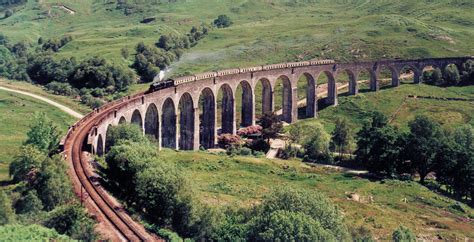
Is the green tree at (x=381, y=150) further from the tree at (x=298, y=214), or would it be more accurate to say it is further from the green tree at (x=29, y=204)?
the green tree at (x=29, y=204)

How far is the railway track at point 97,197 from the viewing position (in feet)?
122

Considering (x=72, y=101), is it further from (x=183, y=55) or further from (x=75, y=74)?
(x=183, y=55)

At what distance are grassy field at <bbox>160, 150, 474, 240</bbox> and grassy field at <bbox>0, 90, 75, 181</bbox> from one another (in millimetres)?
20251

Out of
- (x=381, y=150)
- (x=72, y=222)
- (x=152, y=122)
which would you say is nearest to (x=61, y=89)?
(x=152, y=122)

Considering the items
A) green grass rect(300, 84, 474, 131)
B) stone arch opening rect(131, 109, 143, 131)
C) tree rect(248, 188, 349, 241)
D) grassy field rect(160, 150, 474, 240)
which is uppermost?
stone arch opening rect(131, 109, 143, 131)

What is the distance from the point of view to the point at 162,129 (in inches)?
3342

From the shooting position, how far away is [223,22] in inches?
7643

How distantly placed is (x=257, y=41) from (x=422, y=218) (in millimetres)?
109268

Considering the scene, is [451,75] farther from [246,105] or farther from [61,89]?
[61,89]

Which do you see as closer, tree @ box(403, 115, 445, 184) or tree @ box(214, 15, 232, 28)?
tree @ box(403, 115, 445, 184)

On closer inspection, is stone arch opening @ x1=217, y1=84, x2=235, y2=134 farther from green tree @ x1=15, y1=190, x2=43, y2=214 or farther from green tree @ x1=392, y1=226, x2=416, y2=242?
green tree @ x1=15, y1=190, x2=43, y2=214

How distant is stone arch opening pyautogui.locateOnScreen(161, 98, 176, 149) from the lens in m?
83.2

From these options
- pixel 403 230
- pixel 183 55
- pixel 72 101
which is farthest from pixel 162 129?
pixel 183 55

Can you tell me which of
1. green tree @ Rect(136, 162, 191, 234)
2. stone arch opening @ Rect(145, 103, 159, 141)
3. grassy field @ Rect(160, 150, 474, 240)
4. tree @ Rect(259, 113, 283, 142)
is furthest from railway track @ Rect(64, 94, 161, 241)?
tree @ Rect(259, 113, 283, 142)
